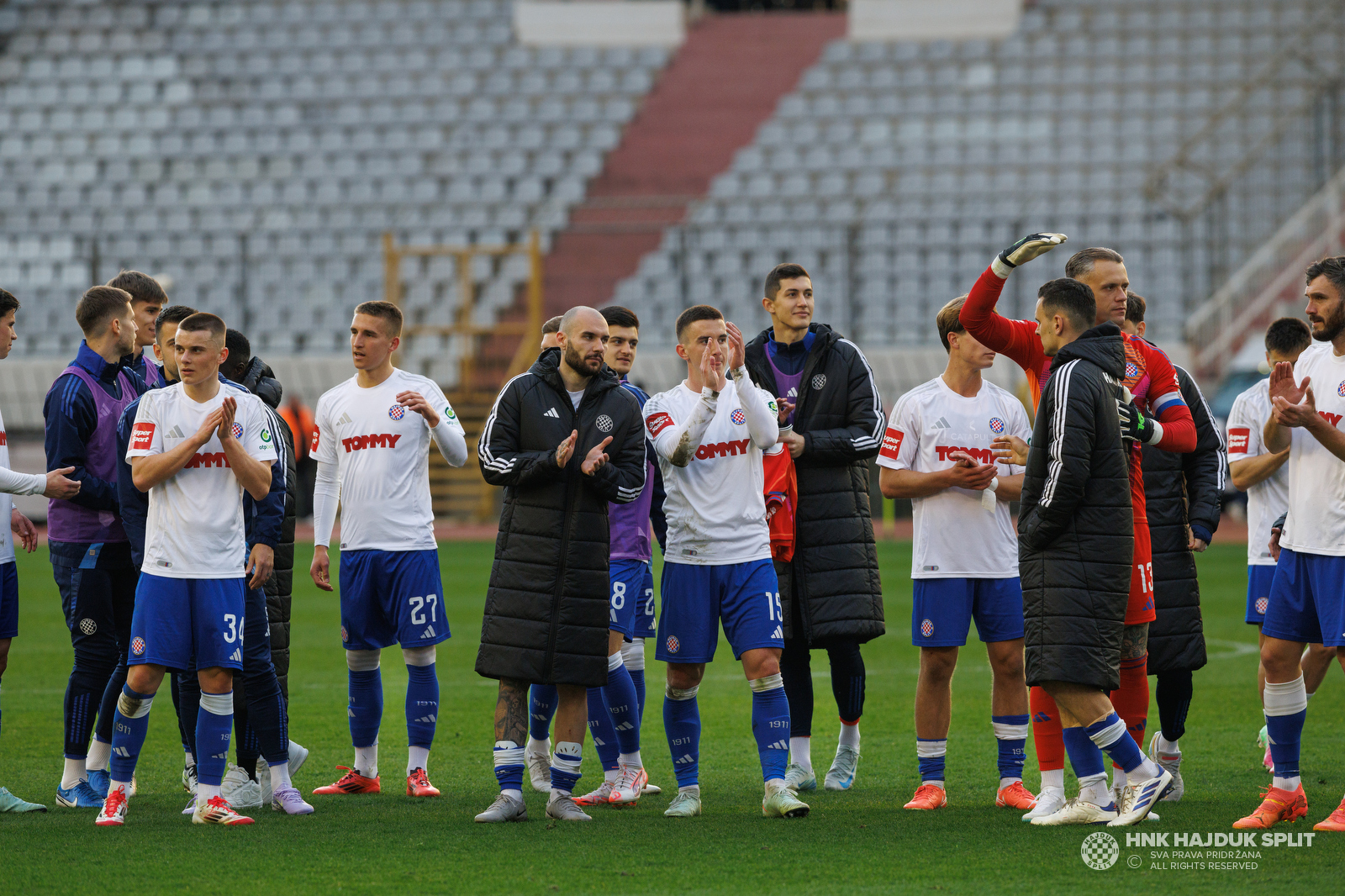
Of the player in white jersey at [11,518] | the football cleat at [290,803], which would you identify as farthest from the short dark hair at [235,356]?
the football cleat at [290,803]

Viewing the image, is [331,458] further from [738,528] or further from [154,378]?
[738,528]

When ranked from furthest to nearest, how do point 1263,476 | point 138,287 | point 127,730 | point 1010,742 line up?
point 1263,476
point 138,287
point 1010,742
point 127,730

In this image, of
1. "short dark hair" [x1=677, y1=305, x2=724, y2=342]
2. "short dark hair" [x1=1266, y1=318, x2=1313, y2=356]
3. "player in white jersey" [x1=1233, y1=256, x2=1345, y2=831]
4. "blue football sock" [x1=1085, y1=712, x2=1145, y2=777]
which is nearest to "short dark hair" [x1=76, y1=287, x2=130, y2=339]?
"short dark hair" [x1=677, y1=305, x2=724, y2=342]

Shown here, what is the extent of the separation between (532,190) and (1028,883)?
879 inches

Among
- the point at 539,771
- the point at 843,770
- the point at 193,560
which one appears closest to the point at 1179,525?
the point at 843,770

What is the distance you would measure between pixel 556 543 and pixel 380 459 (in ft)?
4.04

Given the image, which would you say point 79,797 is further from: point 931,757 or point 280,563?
point 931,757

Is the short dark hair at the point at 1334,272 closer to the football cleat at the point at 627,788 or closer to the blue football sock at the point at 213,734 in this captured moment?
the football cleat at the point at 627,788

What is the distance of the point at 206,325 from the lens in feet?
19.8

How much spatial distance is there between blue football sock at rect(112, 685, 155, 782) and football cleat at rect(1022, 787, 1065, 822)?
3514 millimetres

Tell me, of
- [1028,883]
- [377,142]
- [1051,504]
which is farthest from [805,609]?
[377,142]

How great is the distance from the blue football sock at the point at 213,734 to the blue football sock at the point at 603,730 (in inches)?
58.9

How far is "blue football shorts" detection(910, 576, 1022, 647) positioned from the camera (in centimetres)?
643

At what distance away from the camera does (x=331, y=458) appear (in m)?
7.05
